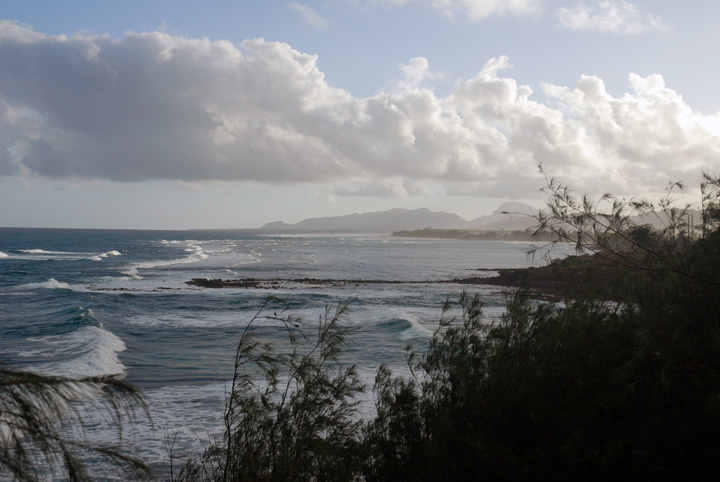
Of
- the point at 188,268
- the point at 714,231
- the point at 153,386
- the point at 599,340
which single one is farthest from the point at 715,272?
the point at 188,268

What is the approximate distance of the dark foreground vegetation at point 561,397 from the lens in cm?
475

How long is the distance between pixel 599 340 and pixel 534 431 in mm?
1357

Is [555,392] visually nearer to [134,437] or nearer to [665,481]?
[665,481]

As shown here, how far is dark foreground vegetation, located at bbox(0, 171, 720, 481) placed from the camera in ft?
15.6

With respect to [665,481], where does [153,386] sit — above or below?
below

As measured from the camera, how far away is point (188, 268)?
50906mm

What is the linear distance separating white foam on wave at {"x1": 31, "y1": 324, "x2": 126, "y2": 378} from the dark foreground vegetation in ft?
28.7

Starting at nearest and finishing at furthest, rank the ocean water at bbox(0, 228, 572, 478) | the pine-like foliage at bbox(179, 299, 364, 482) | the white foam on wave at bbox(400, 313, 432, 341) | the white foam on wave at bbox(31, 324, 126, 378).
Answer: the pine-like foliage at bbox(179, 299, 364, 482)
the ocean water at bbox(0, 228, 572, 478)
the white foam on wave at bbox(31, 324, 126, 378)
the white foam on wave at bbox(400, 313, 432, 341)

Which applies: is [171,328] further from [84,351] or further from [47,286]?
[47,286]

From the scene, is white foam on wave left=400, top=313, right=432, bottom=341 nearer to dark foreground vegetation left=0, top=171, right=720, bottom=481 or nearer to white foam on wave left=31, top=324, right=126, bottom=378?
white foam on wave left=31, top=324, right=126, bottom=378

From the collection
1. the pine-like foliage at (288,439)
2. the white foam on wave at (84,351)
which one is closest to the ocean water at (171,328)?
the white foam on wave at (84,351)

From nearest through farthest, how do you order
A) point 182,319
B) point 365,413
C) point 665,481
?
point 665,481
point 365,413
point 182,319

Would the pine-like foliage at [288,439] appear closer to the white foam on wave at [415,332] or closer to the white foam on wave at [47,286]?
the white foam on wave at [415,332]

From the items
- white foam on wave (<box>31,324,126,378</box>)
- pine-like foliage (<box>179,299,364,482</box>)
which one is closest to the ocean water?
white foam on wave (<box>31,324,126,378</box>)
